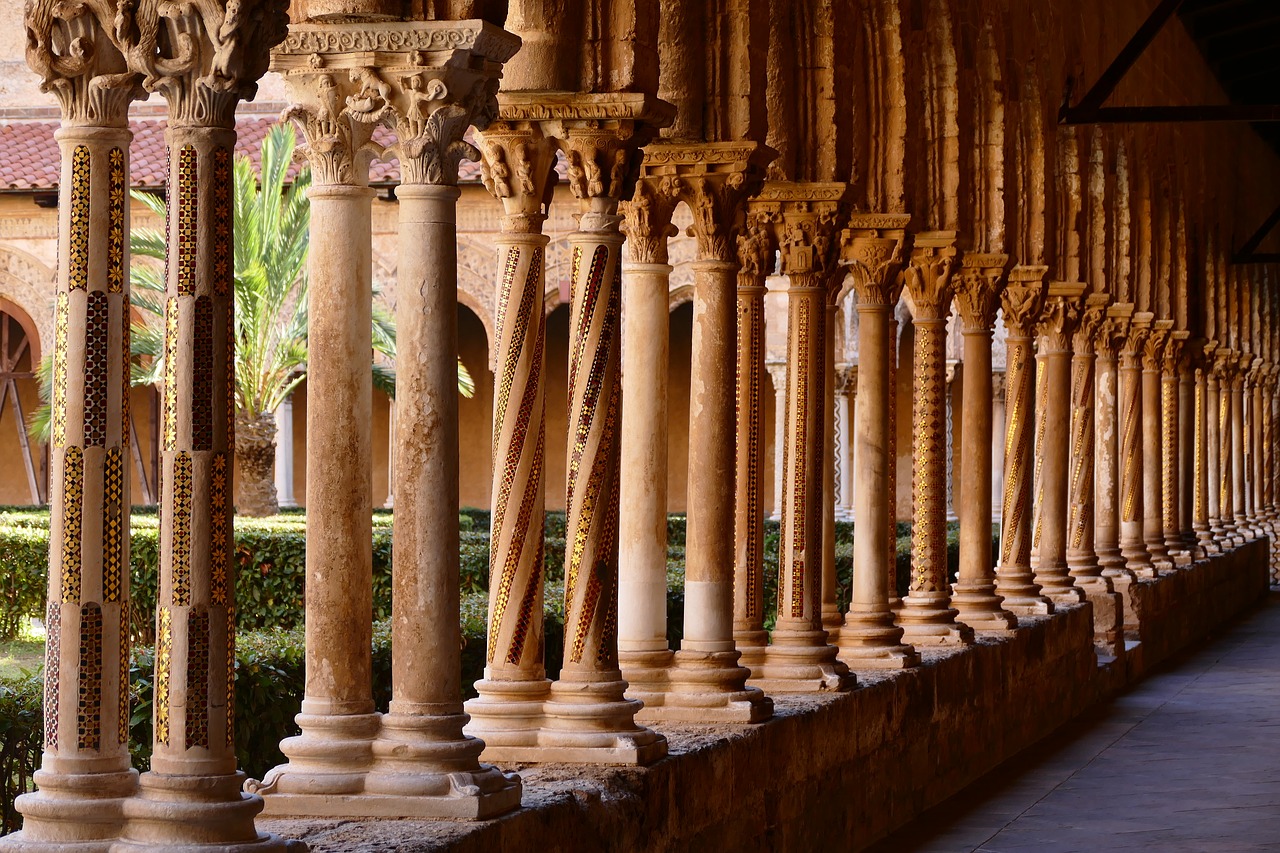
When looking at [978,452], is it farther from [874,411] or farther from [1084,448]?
[1084,448]

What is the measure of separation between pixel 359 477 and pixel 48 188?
17.3 metres

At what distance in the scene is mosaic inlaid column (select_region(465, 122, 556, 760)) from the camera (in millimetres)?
5953

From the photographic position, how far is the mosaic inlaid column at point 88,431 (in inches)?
162

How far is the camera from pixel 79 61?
4.14 meters

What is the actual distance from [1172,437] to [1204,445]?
8.75 feet

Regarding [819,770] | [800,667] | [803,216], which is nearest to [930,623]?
[800,667]

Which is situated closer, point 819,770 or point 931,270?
point 819,770

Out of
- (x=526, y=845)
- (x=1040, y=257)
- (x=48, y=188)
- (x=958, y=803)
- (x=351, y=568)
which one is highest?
(x=48, y=188)

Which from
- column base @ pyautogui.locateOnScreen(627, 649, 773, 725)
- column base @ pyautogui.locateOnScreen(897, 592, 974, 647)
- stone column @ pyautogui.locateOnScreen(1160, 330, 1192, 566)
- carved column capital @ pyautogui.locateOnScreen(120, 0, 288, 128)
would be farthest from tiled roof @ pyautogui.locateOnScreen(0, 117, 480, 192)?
carved column capital @ pyautogui.locateOnScreen(120, 0, 288, 128)

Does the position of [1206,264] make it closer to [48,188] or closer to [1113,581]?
[1113,581]

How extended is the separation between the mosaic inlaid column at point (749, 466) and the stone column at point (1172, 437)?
38.0 ft

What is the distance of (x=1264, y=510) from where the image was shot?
2839 centimetres

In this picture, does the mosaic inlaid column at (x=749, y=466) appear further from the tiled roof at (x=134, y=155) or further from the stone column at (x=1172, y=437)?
the tiled roof at (x=134, y=155)

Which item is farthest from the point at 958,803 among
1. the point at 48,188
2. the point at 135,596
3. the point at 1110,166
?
the point at 48,188
